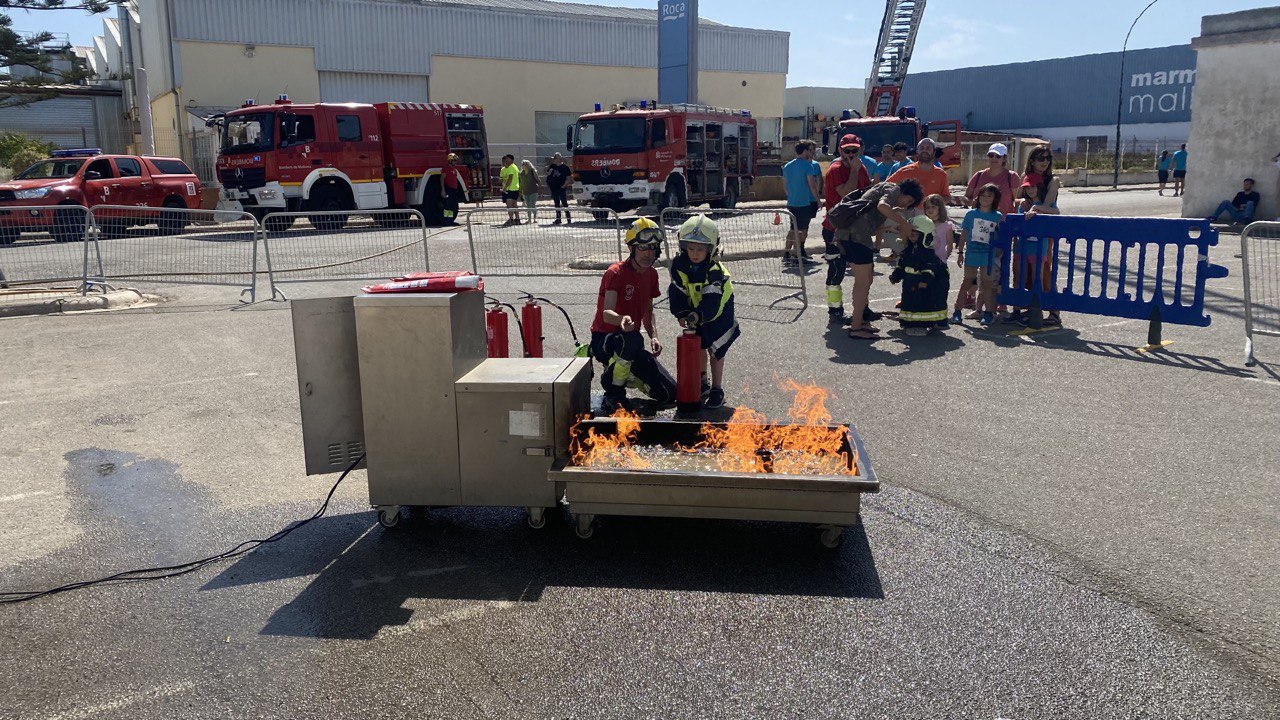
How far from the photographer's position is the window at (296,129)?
22.3 metres

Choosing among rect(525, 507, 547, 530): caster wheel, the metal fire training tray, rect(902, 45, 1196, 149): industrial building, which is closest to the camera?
the metal fire training tray

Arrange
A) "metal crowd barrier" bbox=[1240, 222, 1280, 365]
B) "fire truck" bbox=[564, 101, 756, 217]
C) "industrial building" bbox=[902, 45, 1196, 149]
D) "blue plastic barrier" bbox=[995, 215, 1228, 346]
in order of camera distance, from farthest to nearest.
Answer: "industrial building" bbox=[902, 45, 1196, 149] → "fire truck" bbox=[564, 101, 756, 217] → "blue plastic barrier" bbox=[995, 215, 1228, 346] → "metal crowd barrier" bbox=[1240, 222, 1280, 365]

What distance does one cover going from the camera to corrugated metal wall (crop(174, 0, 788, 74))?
1404 inches

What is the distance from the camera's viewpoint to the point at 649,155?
76.9 feet

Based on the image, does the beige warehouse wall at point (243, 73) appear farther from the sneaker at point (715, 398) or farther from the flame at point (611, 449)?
the flame at point (611, 449)

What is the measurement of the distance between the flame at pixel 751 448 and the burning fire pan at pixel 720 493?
0.52 feet

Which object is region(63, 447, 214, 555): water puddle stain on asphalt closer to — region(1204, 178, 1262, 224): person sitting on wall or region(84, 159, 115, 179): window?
region(84, 159, 115, 179): window

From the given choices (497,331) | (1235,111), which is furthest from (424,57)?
(497,331)

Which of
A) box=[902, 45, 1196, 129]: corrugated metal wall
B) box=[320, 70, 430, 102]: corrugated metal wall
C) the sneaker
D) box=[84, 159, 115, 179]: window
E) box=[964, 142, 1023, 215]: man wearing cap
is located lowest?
the sneaker

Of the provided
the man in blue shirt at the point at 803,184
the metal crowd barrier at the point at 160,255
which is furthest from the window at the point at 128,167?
the man in blue shirt at the point at 803,184

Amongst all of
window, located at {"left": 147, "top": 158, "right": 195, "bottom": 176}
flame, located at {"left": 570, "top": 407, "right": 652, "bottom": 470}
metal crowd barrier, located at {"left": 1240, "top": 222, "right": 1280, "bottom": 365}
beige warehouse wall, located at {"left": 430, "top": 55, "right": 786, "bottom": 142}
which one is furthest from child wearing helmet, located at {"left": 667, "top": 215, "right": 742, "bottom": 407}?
beige warehouse wall, located at {"left": 430, "top": 55, "right": 786, "bottom": 142}

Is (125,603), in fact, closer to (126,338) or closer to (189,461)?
(189,461)

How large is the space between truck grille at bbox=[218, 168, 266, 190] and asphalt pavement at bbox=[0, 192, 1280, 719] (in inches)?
632

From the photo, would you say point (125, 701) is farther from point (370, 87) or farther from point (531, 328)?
point (370, 87)
